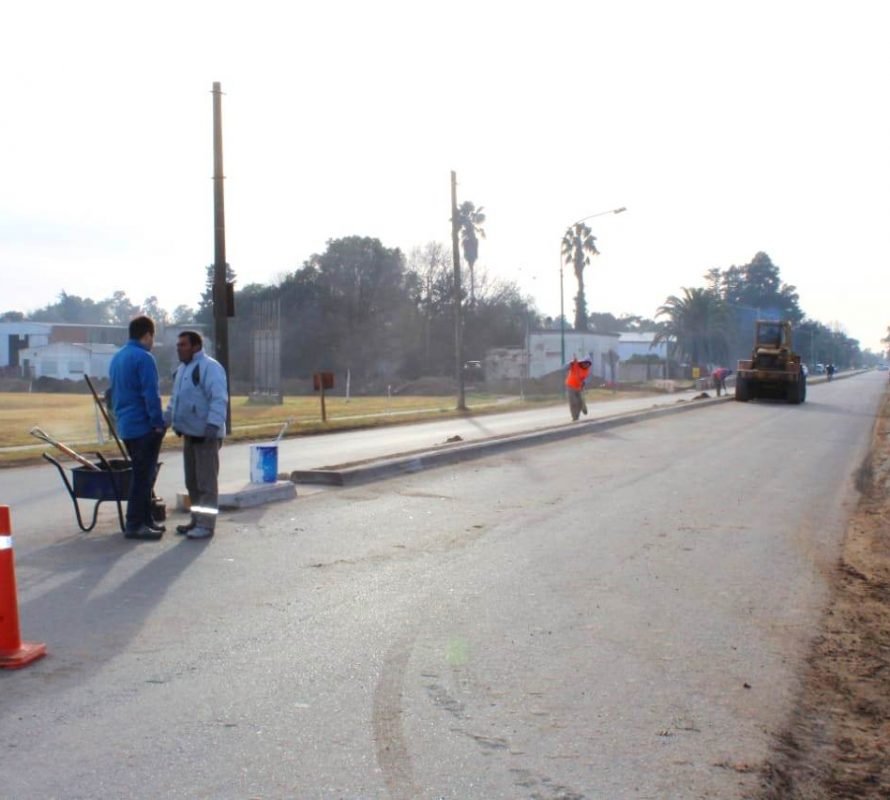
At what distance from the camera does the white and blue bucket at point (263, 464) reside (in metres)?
11.9

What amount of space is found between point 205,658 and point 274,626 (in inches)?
29.8

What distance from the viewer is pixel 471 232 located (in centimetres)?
8100

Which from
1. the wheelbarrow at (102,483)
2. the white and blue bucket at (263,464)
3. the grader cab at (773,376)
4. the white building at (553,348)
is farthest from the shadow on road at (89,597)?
the white building at (553,348)

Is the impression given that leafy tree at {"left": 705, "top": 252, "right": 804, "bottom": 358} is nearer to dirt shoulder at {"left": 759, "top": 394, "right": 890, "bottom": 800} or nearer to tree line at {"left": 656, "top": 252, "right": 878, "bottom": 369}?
tree line at {"left": 656, "top": 252, "right": 878, "bottom": 369}

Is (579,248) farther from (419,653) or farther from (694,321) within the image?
(419,653)

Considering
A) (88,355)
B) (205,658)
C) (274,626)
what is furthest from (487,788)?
(88,355)

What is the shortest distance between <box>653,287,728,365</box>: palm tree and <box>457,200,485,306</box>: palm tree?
18.1 meters

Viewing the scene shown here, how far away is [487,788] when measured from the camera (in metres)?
4.28

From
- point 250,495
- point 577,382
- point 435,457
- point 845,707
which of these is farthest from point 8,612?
point 577,382

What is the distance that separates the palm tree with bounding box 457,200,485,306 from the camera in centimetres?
8069

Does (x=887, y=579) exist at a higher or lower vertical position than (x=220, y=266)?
lower

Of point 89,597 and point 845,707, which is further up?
point 89,597

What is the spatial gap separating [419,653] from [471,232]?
76.2m

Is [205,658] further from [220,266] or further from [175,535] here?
[220,266]
